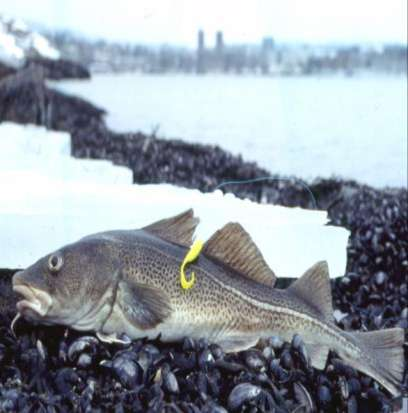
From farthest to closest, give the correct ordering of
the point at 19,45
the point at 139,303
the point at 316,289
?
the point at 19,45
the point at 316,289
the point at 139,303

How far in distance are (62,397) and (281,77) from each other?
919 cm

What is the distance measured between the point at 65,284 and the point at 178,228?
2.49 feet

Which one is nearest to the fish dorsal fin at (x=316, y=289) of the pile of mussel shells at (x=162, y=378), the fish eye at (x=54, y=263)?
the pile of mussel shells at (x=162, y=378)

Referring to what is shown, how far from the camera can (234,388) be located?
11.5 ft

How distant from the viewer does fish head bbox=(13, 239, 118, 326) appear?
11.7 feet

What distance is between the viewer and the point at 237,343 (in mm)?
4008

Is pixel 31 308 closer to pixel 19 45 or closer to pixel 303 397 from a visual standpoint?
pixel 303 397

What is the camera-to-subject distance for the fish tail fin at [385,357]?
4.21m

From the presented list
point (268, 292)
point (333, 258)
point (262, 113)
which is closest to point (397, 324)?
point (333, 258)

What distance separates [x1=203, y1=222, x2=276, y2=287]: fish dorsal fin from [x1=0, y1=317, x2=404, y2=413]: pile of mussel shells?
357 millimetres

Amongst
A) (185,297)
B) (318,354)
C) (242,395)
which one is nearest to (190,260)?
(185,297)

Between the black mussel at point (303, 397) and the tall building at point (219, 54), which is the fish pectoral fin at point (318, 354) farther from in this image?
the tall building at point (219, 54)

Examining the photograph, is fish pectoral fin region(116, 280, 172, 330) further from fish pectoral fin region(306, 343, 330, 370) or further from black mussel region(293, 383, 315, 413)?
fish pectoral fin region(306, 343, 330, 370)

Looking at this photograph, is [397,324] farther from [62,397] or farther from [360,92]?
[360,92]
